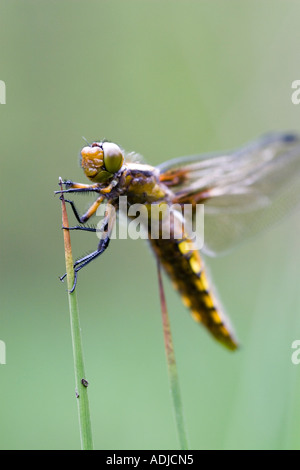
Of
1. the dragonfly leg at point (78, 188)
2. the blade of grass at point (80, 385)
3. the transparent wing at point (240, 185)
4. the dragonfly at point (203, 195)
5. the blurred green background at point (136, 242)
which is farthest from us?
the blurred green background at point (136, 242)

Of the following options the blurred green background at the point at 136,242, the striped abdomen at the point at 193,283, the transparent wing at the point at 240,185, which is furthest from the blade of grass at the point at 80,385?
the transparent wing at the point at 240,185

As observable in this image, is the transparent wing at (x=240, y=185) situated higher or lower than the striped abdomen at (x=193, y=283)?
higher

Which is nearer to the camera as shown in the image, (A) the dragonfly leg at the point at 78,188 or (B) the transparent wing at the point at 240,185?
(A) the dragonfly leg at the point at 78,188

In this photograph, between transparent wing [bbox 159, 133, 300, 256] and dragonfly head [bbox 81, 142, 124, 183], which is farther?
transparent wing [bbox 159, 133, 300, 256]

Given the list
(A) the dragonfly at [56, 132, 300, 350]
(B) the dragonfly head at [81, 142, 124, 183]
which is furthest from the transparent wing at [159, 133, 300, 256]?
(B) the dragonfly head at [81, 142, 124, 183]

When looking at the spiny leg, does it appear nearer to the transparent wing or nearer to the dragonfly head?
the dragonfly head

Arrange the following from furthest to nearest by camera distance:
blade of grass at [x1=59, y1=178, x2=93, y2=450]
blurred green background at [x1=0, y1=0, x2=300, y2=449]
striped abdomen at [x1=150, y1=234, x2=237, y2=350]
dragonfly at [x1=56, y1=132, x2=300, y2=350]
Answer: blurred green background at [x1=0, y1=0, x2=300, y2=449], striped abdomen at [x1=150, y1=234, x2=237, y2=350], dragonfly at [x1=56, y1=132, x2=300, y2=350], blade of grass at [x1=59, y1=178, x2=93, y2=450]

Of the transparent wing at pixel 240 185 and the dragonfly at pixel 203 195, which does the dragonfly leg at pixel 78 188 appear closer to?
the dragonfly at pixel 203 195
